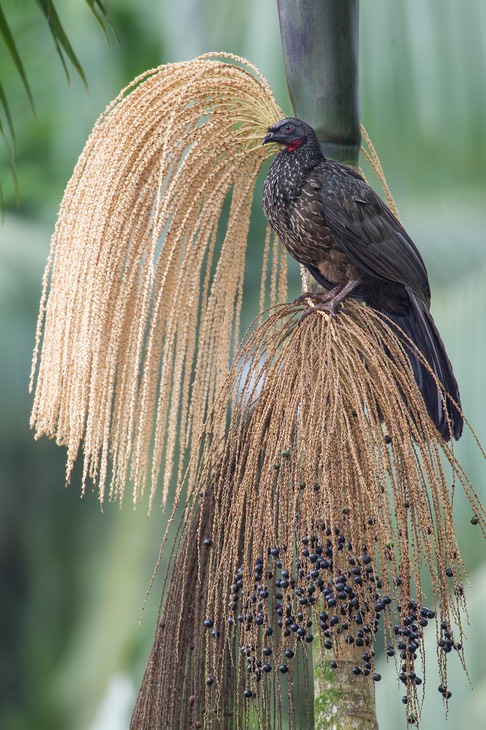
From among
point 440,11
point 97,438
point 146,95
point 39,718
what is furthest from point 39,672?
point 440,11

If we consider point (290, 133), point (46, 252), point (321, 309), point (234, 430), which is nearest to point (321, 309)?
point (321, 309)

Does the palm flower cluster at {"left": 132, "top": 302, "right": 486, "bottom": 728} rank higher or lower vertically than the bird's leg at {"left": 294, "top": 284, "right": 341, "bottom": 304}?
lower

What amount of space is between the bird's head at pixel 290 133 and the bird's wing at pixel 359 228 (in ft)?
0.25

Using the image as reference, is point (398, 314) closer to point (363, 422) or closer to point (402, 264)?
point (402, 264)

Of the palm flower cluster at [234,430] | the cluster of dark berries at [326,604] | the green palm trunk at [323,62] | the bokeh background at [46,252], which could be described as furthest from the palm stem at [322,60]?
the bokeh background at [46,252]

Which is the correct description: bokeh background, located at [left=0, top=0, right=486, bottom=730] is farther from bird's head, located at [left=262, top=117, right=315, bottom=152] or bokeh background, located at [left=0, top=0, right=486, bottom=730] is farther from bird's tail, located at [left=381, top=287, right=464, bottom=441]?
bird's head, located at [left=262, top=117, right=315, bottom=152]

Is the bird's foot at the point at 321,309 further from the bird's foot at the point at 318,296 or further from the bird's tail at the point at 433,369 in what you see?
the bird's tail at the point at 433,369

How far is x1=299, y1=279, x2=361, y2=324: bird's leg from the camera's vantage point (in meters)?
1.52

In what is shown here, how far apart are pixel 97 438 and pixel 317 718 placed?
1.63ft

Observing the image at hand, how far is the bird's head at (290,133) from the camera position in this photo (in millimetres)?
1652

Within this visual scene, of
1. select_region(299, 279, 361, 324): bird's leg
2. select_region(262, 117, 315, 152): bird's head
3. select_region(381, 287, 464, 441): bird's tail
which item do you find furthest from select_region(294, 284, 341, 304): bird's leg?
select_region(262, 117, 315, 152): bird's head

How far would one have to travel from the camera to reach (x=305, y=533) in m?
1.24

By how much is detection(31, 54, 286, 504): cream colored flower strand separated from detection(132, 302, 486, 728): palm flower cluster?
0.38 feet

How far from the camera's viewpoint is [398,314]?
1.80 m
